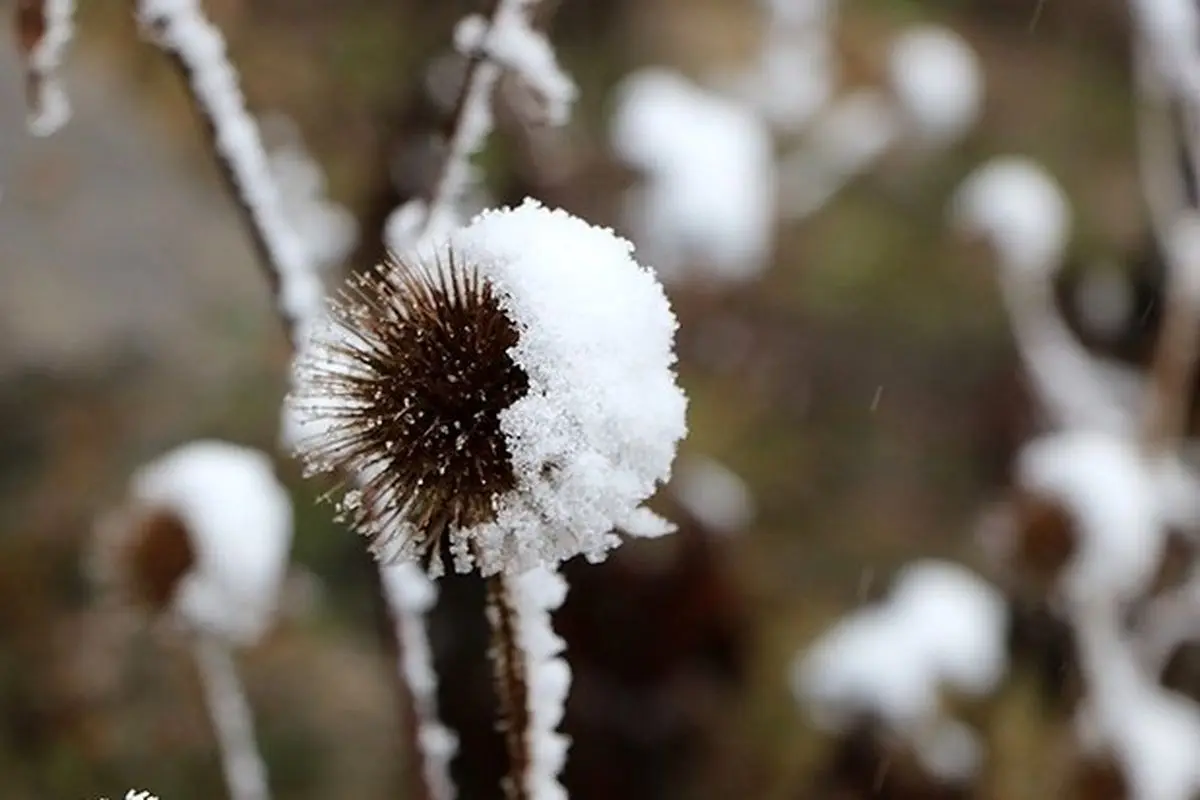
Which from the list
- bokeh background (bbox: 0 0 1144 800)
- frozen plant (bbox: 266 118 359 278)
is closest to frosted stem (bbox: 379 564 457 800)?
bokeh background (bbox: 0 0 1144 800)

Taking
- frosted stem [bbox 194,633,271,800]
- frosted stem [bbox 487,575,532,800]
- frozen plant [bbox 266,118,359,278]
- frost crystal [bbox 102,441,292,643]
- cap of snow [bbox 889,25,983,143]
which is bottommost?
frosted stem [bbox 487,575,532,800]

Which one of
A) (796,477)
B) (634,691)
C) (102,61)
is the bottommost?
(634,691)

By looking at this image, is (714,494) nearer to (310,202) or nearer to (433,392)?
(310,202)

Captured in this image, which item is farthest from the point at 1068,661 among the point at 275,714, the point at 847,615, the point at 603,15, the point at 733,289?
the point at 603,15

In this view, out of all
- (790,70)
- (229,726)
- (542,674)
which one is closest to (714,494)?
(790,70)

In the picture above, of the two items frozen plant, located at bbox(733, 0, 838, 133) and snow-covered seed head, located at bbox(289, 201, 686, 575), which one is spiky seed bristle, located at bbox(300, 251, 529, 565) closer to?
snow-covered seed head, located at bbox(289, 201, 686, 575)

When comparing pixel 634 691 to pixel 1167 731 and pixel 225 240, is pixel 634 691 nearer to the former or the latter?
pixel 1167 731
